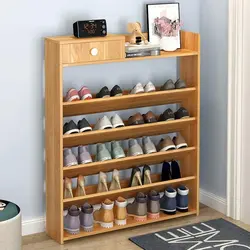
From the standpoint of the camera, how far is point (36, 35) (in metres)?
4.07

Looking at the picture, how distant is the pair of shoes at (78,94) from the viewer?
405 centimetres

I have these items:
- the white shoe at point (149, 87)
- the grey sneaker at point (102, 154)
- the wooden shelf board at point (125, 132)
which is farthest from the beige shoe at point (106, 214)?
the white shoe at point (149, 87)

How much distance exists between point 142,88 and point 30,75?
2.19 ft

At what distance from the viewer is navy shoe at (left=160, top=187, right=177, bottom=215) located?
4.43 m

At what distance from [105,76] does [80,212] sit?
825 millimetres

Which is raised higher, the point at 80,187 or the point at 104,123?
the point at 104,123

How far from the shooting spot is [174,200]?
4445mm

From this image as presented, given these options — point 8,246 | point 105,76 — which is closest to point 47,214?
point 8,246

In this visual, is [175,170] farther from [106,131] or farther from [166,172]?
[106,131]

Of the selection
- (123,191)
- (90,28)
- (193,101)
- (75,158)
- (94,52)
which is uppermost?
(90,28)

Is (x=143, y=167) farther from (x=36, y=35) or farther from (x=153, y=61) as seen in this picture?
(x=36, y=35)

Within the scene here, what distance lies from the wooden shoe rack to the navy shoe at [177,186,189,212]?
0.05 meters

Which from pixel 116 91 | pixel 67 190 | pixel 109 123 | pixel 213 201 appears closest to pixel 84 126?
pixel 109 123

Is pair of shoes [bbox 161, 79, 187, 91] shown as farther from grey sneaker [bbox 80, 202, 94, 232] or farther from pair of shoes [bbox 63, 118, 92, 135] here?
grey sneaker [bbox 80, 202, 94, 232]
